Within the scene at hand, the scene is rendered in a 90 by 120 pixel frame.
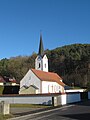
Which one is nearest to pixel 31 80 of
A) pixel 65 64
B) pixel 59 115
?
pixel 59 115

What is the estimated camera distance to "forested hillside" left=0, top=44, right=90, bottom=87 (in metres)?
97.8

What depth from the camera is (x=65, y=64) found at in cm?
10869

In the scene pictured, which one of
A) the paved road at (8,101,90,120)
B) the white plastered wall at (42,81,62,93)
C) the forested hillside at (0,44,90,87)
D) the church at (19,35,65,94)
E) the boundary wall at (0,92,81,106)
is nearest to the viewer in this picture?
the paved road at (8,101,90,120)

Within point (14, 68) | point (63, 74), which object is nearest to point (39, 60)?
point (63, 74)

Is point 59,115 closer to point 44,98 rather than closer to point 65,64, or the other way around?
point 44,98

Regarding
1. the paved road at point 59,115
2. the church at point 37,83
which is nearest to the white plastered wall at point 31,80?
the church at point 37,83

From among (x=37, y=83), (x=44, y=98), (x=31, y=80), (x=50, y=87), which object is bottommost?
(x=44, y=98)

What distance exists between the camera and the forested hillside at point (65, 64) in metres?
97.8

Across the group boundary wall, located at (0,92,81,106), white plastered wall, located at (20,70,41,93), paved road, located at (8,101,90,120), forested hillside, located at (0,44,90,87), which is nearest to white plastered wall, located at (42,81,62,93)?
white plastered wall, located at (20,70,41,93)

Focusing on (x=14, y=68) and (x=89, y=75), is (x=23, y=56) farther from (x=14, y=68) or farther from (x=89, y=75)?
(x=89, y=75)

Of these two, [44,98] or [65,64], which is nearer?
[44,98]

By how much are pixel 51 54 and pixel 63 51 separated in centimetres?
675

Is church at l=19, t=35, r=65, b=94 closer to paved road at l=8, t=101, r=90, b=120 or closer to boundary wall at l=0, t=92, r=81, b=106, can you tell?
boundary wall at l=0, t=92, r=81, b=106

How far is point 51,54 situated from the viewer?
12231cm
